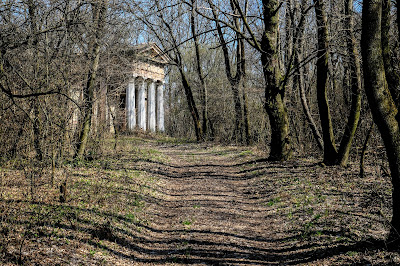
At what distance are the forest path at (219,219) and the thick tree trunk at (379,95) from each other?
1585 mm

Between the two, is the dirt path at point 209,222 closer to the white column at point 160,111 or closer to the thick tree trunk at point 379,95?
the thick tree trunk at point 379,95

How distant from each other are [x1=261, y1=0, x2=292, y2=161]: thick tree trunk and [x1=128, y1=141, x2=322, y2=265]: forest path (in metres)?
0.86

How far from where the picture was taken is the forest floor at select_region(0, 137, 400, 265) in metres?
5.53

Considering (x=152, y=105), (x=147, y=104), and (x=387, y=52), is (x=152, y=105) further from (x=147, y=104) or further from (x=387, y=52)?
(x=387, y=52)

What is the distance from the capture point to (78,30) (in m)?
8.27

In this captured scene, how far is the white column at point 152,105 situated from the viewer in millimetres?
33903

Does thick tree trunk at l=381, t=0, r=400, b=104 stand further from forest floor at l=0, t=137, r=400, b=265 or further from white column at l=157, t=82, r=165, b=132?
white column at l=157, t=82, r=165, b=132

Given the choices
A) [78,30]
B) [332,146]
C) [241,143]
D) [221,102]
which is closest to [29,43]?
[78,30]

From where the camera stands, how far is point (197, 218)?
7910mm

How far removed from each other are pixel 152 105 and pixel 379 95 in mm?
30266

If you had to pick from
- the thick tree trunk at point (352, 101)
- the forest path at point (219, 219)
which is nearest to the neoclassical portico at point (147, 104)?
the forest path at point (219, 219)

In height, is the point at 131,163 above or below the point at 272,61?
below

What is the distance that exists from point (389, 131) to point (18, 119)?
8059 mm

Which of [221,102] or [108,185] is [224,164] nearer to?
[108,185]
